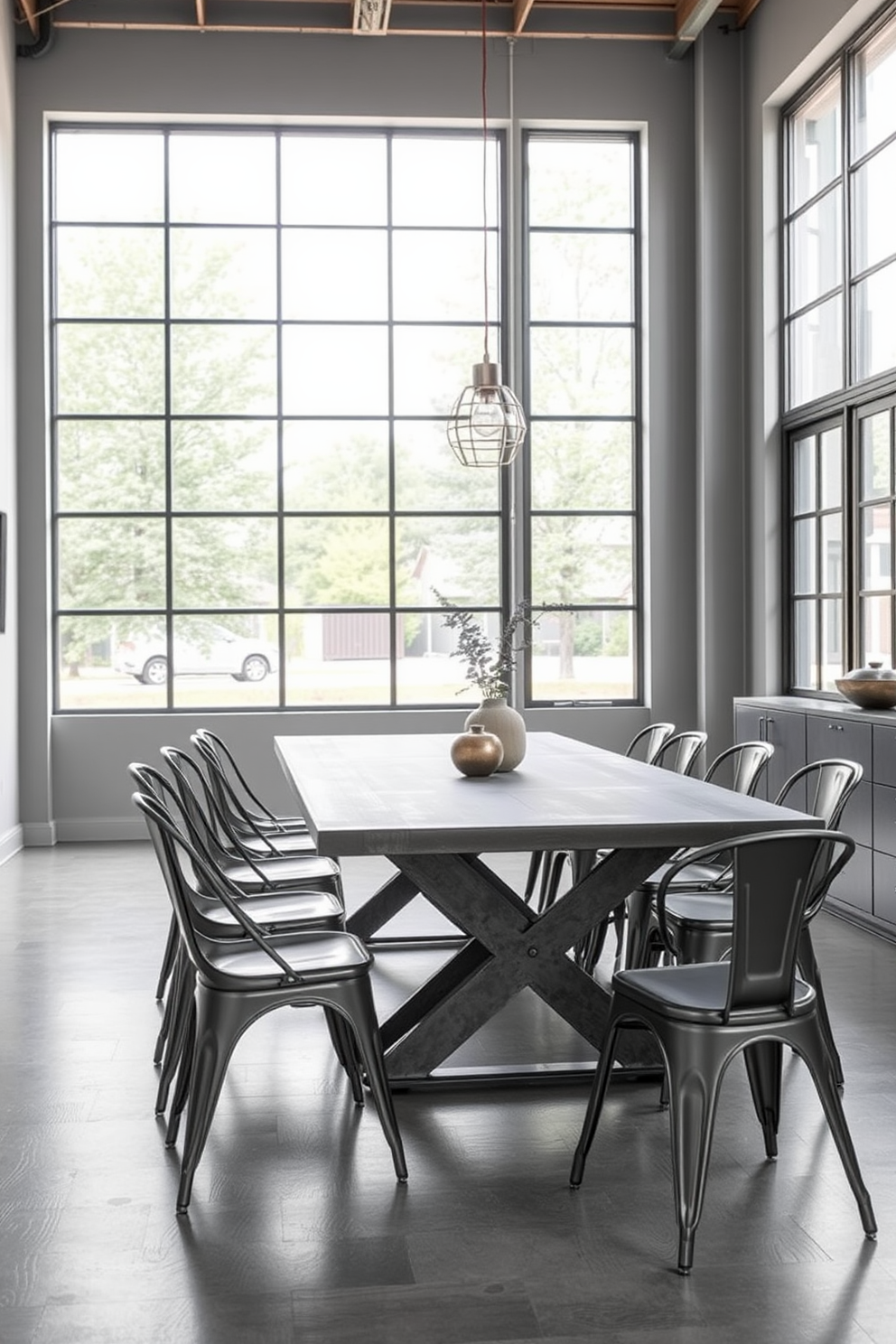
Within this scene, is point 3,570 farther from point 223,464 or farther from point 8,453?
point 223,464

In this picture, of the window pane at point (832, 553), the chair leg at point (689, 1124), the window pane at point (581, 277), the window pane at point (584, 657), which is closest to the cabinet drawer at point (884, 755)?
the window pane at point (832, 553)

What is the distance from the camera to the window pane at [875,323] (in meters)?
6.27

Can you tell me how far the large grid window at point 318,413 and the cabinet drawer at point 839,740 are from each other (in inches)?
99.6

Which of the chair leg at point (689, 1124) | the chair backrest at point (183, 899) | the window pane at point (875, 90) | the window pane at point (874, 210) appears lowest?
the chair leg at point (689, 1124)

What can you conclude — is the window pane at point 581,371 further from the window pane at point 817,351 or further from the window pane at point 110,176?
the window pane at point 110,176

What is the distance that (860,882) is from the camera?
18.1ft

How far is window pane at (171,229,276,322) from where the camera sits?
26.8 ft

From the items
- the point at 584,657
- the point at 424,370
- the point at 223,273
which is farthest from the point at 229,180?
the point at 584,657

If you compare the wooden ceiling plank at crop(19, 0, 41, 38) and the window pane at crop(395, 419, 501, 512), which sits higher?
the wooden ceiling plank at crop(19, 0, 41, 38)

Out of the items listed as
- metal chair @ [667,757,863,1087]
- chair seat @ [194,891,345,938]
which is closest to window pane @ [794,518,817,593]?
metal chair @ [667,757,863,1087]

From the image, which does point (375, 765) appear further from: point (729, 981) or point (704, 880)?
point (729, 981)

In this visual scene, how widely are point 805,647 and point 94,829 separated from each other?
13.8 feet

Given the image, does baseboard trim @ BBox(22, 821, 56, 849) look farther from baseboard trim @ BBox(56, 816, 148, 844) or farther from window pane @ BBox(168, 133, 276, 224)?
window pane @ BBox(168, 133, 276, 224)

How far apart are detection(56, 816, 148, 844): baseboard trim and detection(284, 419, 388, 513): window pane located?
213 cm
